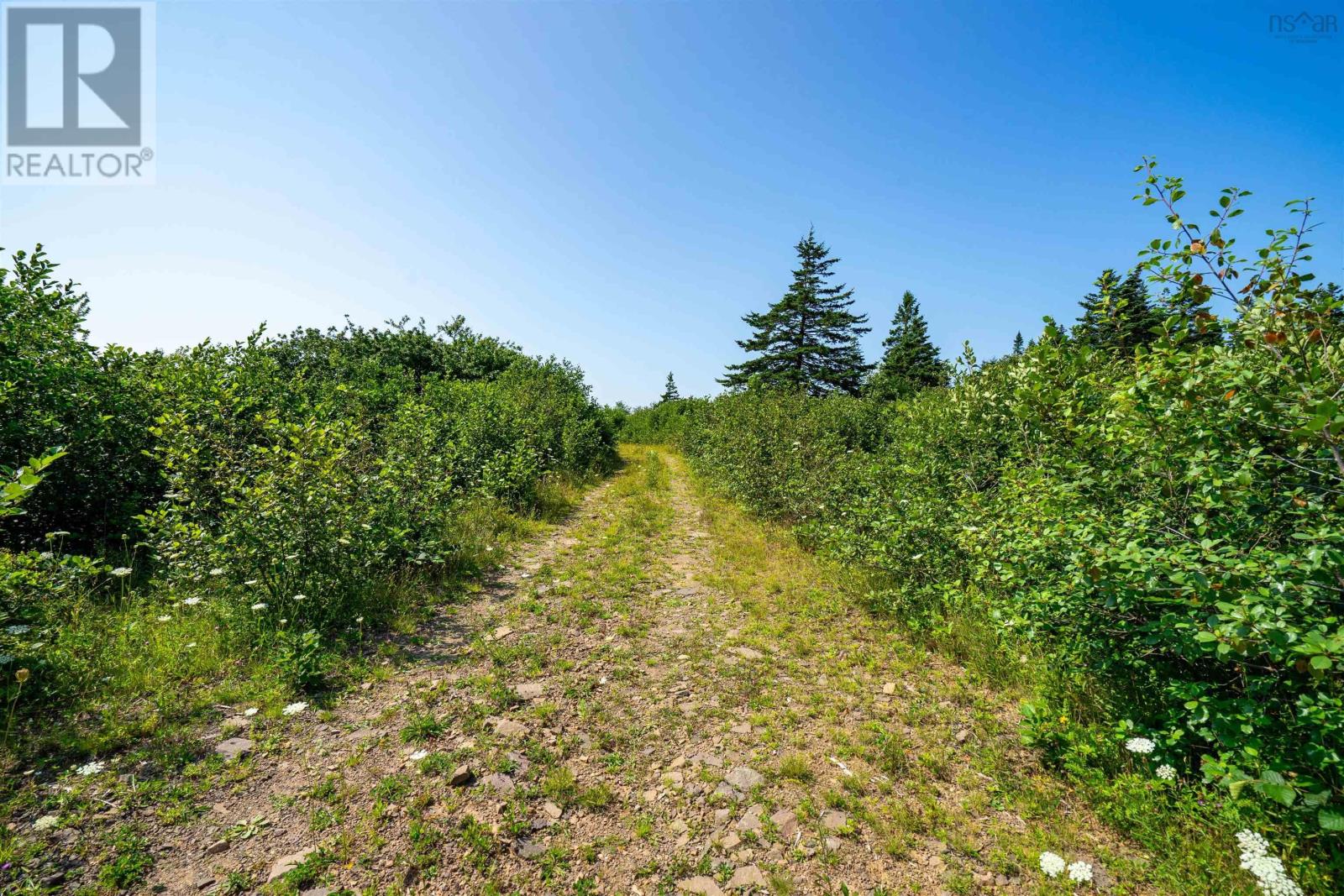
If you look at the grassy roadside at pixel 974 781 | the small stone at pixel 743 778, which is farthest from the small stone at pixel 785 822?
the grassy roadside at pixel 974 781

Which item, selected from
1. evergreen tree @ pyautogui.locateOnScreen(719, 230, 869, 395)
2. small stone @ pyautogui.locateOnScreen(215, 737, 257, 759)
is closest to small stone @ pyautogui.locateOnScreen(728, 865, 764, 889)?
small stone @ pyautogui.locateOnScreen(215, 737, 257, 759)

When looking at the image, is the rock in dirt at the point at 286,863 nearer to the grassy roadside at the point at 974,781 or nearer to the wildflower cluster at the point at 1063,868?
the grassy roadside at the point at 974,781

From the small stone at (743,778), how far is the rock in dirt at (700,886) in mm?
750

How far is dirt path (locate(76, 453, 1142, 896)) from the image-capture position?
2.76 m

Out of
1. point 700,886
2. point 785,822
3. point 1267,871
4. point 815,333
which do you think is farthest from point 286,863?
point 815,333

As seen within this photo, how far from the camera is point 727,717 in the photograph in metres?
4.28

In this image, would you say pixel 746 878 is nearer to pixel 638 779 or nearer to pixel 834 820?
pixel 834 820

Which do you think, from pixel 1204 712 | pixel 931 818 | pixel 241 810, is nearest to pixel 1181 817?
pixel 1204 712

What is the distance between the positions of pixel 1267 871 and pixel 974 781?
53.8 inches

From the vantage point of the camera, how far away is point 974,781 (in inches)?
133

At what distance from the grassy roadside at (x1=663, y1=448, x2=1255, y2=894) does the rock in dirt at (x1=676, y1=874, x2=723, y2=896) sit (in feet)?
3.59

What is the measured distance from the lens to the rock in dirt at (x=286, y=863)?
261 centimetres

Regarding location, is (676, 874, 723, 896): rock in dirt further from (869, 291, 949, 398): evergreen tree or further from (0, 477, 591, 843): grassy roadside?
(869, 291, 949, 398): evergreen tree

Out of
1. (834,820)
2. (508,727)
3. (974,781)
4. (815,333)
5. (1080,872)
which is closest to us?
(1080,872)
